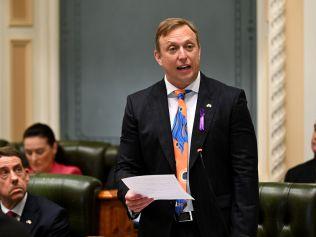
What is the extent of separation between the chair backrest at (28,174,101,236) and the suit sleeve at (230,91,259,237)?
1.40 metres

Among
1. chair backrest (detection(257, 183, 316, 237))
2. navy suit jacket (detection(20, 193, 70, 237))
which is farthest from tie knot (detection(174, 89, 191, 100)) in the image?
navy suit jacket (detection(20, 193, 70, 237))

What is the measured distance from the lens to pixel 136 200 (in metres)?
2.55

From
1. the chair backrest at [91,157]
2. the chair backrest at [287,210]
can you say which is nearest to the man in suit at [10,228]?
the chair backrest at [287,210]

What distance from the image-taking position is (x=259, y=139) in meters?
5.86

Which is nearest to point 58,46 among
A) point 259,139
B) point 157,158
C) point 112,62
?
point 112,62

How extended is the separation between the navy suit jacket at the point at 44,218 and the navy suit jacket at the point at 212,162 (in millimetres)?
1136

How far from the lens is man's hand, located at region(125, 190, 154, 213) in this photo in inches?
99.9

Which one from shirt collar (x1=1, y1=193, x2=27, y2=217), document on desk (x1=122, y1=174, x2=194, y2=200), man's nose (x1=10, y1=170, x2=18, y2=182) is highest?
document on desk (x1=122, y1=174, x2=194, y2=200)

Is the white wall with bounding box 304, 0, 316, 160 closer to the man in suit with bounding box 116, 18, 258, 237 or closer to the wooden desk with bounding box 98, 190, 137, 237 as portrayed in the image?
the wooden desk with bounding box 98, 190, 137, 237

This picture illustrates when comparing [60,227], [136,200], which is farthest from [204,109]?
[60,227]

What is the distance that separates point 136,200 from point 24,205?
4.67 feet

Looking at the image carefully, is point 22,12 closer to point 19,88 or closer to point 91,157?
point 19,88

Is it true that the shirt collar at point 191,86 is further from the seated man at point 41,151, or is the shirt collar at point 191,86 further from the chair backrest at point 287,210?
the seated man at point 41,151

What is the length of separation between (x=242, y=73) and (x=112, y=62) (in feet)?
3.67
